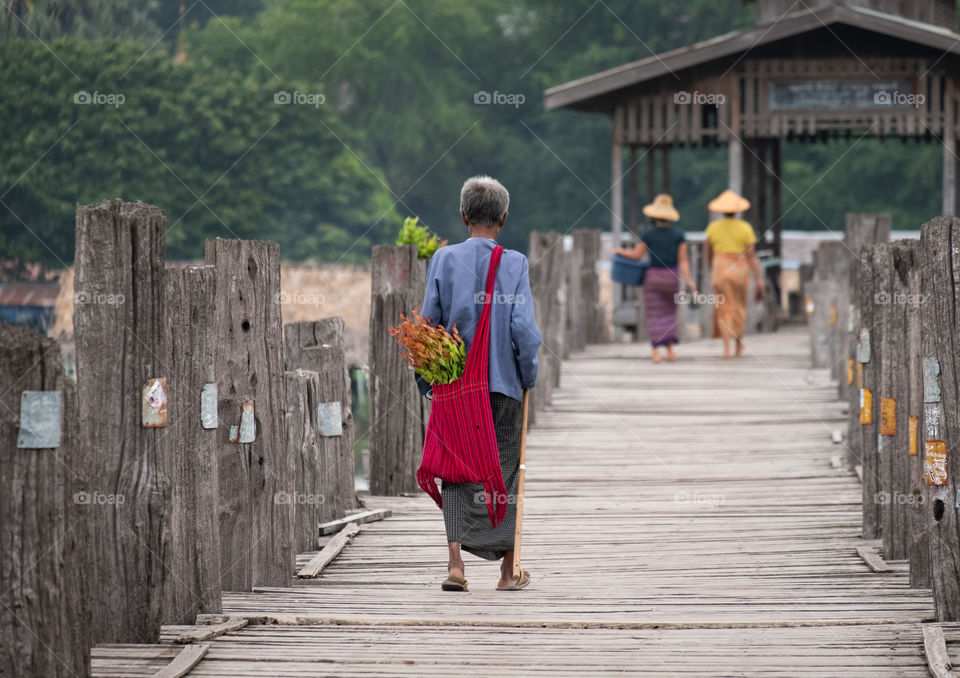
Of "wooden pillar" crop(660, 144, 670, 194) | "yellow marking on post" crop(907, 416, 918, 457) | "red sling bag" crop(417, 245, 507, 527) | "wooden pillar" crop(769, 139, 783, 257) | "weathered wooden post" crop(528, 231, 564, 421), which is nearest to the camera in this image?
"red sling bag" crop(417, 245, 507, 527)

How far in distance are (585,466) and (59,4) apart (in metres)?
31.4

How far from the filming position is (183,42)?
48625mm

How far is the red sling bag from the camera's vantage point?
6.77 metres

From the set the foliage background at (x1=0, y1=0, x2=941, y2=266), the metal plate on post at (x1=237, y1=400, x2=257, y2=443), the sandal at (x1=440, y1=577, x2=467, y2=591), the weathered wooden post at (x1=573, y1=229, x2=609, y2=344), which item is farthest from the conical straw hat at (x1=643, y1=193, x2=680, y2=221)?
the foliage background at (x1=0, y1=0, x2=941, y2=266)

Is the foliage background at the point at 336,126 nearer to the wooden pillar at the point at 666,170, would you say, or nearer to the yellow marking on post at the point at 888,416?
the wooden pillar at the point at 666,170

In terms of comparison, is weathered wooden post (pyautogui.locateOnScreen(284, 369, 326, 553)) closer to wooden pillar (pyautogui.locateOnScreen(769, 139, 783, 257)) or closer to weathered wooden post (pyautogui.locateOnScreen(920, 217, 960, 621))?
weathered wooden post (pyautogui.locateOnScreen(920, 217, 960, 621))

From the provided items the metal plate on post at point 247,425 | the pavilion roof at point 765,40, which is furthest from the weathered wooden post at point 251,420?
the pavilion roof at point 765,40

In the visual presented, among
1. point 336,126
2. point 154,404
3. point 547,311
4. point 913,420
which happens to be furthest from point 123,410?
point 336,126

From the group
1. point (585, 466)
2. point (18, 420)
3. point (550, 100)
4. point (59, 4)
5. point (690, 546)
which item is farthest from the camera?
point (59, 4)

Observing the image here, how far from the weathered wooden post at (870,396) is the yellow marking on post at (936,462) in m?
1.97

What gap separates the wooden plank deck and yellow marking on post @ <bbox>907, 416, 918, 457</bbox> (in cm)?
56

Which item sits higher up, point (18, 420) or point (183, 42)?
point (183, 42)

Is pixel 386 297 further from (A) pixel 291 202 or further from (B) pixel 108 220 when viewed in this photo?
(A) pixel 291 202

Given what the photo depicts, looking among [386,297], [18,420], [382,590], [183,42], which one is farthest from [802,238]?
[18,420]
